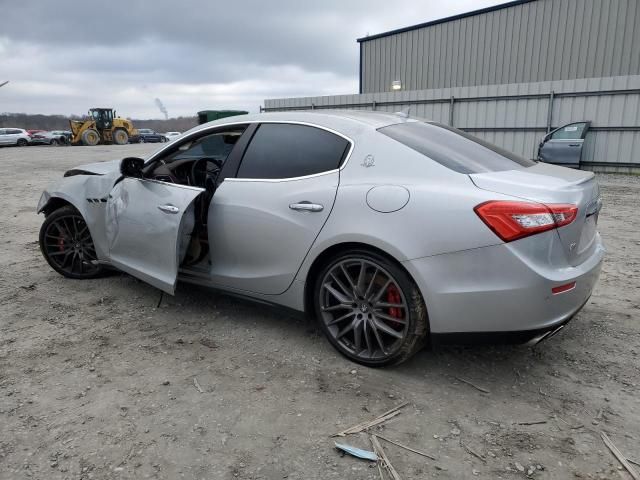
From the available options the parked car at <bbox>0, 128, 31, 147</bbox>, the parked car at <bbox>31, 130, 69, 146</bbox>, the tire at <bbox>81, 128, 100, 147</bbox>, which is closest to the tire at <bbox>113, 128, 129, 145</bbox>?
the tire at <bbox>81, 128, 100, 147</bbox>

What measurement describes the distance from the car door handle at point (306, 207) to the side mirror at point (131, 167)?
1445 mm

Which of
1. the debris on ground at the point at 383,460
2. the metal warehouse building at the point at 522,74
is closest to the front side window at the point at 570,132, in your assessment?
the metal warehouse building at the point at 522,74

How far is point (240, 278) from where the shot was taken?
3.29 metres

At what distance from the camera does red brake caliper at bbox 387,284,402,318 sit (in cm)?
A: 271

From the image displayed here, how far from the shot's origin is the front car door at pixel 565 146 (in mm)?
11312

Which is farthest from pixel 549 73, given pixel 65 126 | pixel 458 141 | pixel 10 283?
pixel 65 126

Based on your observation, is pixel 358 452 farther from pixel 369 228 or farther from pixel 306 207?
pixel 306 207

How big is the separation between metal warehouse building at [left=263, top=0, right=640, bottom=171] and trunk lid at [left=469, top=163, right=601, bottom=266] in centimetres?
866

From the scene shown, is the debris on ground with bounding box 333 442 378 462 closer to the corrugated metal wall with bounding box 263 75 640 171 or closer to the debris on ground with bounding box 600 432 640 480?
the debris on ground with bounding box 600 432 640 480

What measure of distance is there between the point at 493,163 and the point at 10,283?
164 inches

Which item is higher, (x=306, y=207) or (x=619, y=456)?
(x=306, y=207)

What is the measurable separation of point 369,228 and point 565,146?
10.5 m

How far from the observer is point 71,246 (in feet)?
14.4

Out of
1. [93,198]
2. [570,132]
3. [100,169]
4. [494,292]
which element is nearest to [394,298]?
[494,292]
